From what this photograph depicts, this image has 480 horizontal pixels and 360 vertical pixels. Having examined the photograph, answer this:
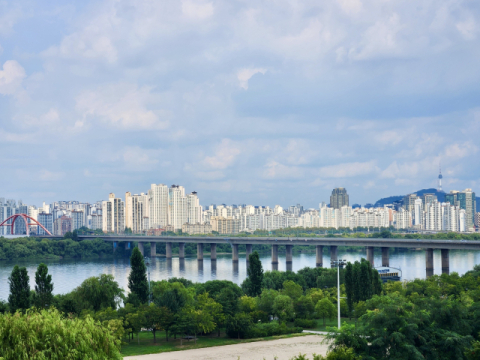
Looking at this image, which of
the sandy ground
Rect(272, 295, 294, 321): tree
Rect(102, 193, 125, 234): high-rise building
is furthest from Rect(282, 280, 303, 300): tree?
Rect(102, 193, 125, 234): high-rise building

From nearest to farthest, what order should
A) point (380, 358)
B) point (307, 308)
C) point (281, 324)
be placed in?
point (380, 358) → point (281, 324) → point (307, 308)

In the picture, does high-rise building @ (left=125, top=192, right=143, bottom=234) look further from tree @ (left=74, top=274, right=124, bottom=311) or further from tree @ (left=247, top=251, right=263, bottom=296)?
tree @ (left=74, top=274, right=124, bottom=311)

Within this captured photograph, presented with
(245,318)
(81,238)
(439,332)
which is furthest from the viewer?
(81,238)

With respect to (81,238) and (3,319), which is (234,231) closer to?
(81,238)

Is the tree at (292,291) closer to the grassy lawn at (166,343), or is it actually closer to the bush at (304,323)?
the bush at (304,323)

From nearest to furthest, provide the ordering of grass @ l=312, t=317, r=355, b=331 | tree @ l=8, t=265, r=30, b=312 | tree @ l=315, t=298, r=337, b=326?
1. tree @ l=8, t=265, r=30, b=312
2. grass @ l=312, t=317, r=355, b=331
3. tree @ l=315, t=298, r=337, b=326

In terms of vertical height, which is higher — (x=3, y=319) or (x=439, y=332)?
(x=3, y=319)

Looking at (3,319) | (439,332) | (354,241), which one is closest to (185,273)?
(354,241)
